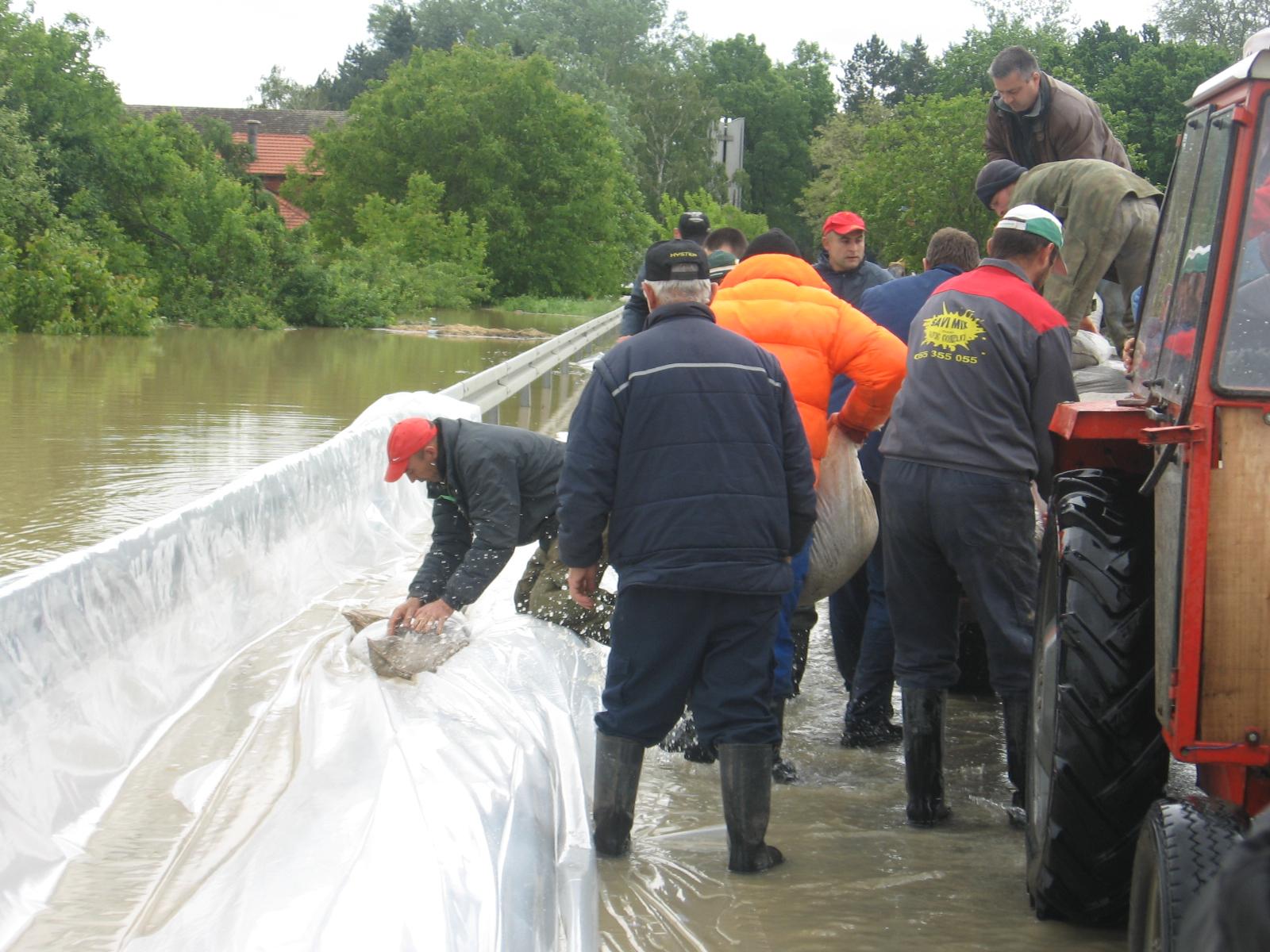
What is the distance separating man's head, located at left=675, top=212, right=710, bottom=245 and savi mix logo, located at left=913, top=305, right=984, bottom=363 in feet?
14.1

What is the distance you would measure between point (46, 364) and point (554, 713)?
53.8ft

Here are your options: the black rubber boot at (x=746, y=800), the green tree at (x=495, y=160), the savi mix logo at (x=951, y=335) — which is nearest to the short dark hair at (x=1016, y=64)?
the savi mix logo at (x=951, y=335)

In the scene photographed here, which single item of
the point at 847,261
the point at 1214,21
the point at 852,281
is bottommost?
the point at 852,281

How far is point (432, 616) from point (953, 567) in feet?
7.37

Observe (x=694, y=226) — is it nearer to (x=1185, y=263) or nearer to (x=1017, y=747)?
(x=1017, y=747)

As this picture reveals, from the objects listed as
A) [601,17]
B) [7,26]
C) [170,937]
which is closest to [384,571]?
[170,937]

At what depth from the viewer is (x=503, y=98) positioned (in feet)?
184

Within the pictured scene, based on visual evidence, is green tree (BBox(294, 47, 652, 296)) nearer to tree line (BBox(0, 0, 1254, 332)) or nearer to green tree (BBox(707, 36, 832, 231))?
tree line (BBox(0, 0, 1254, 332))

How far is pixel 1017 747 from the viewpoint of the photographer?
5.13 m

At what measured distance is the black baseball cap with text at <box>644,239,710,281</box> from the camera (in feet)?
15.6

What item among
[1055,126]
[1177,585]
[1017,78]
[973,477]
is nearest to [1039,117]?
[1055,126]

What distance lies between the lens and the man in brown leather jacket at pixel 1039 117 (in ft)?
23.8

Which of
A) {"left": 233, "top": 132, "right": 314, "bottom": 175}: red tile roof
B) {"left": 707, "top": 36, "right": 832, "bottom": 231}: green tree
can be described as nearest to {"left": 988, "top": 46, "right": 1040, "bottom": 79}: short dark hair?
→ {"left": 233, "top": 132, "right": 314, "bottom": 175}: red tile roof

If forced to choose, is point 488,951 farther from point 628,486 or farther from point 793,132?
point 793,132
